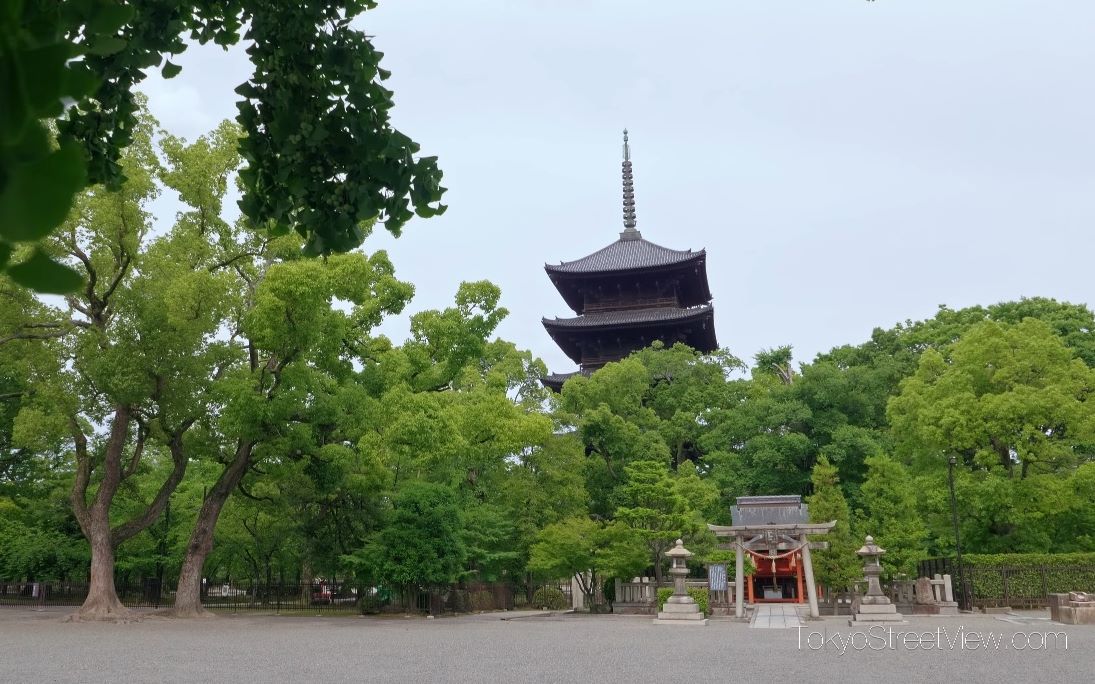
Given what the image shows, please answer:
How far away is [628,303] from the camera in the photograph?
35.6 m

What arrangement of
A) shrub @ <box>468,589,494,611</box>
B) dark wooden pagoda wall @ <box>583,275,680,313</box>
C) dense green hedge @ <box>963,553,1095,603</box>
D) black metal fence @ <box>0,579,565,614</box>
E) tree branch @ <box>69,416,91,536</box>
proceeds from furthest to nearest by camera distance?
dark wooden pagoda wall @ <box>583,275,680,313</box>
shrub @ <box>468,589,494,611</box>
black metal fence @ <box>0,579,565,614</box>
dense green hedge @ <box>963,553,1095,603</box>
tree branch @ <box>69,416,91,536</box>

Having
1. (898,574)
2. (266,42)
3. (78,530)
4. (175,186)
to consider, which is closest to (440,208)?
(266,42)

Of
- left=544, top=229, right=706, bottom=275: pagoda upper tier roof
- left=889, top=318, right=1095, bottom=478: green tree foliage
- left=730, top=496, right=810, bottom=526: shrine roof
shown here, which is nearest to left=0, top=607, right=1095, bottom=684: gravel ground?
left=730, top=496, right=810, bottom=526: shrine roof

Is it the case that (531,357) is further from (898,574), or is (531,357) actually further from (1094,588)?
(1094,588)

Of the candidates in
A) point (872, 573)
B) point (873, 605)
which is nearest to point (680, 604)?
point (873, 605)

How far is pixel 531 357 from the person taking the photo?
95.6 feet

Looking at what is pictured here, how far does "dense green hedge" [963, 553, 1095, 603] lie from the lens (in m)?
20.0

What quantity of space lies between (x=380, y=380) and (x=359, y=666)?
1085cm

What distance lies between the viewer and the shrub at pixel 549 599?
2697 centimetres

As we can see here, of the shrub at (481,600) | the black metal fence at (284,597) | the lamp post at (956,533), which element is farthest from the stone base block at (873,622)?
the shrub at (481,600)

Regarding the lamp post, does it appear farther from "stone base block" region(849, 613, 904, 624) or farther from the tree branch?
the tree branch

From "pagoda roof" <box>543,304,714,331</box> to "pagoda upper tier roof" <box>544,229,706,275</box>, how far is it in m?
1.92

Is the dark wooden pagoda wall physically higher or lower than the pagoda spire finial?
lower

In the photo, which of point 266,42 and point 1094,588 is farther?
point 1094,588
